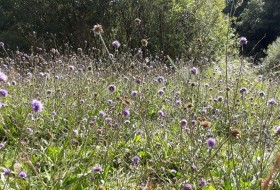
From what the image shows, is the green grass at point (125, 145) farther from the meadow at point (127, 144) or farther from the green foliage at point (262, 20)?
the green foliage at point (262, 20)

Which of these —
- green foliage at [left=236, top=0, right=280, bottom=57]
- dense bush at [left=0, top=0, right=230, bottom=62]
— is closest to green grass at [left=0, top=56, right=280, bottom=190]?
dense bush at [left=0, top=0, right=230, bottom=62]

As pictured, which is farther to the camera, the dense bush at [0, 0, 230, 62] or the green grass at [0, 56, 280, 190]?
the dense bush at [0, 0, 230, 62]

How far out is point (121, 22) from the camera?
11.7 metres

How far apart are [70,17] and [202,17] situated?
4381 mm

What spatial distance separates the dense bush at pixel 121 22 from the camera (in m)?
10.8

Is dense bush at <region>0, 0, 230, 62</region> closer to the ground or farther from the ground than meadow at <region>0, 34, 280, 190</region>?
farther from the ground

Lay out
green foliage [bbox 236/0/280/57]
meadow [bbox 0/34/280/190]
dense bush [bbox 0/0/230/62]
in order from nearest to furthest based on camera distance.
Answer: meadow [bbox 0/34/280/190] → dense bush [bbox 0/0/230/62] → green foliage [bbox 236/0/280/57]

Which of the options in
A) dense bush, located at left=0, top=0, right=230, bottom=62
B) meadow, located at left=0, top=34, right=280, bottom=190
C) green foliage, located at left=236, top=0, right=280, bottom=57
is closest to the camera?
meadow, located at left=0, top=34, right=280, bottom=190

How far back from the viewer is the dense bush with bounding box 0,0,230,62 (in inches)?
425

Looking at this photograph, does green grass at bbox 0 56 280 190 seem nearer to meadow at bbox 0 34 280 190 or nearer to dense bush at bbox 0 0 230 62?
meadow at bbox 0 34 280 190

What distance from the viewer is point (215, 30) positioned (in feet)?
37.7

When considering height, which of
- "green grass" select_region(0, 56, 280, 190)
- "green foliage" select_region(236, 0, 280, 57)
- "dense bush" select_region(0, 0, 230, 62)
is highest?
"green foliage" select_region(236, 0, 280, 57)

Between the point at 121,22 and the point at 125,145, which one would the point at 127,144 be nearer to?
the point at 125,145

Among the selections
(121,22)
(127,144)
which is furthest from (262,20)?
(127,144)
